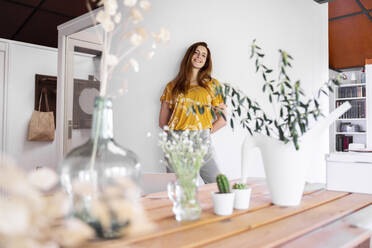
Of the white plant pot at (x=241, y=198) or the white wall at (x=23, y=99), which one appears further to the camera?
the white wall at (x=23, y=99)

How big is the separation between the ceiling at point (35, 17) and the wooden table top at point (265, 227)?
3381 mm

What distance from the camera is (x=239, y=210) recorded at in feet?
3.41

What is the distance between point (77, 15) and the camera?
13.6 feet

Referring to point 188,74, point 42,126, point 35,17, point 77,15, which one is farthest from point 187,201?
point 42,126

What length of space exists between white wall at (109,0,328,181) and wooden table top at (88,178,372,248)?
165 centimetres

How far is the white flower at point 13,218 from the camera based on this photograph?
0.31 meters

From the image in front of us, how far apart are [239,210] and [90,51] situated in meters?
3.48

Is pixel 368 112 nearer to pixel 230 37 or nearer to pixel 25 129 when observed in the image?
pixel 230 37

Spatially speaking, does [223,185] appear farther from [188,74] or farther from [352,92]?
[352,92]

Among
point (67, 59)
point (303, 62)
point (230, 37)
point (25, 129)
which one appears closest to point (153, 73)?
point (230, 37)

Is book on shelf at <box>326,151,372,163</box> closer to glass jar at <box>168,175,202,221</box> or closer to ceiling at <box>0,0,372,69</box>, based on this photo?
glass jar at <box>168,175,202,221</box>

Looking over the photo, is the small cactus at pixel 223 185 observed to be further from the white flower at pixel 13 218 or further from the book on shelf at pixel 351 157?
the book on shelf at pixel 351 157

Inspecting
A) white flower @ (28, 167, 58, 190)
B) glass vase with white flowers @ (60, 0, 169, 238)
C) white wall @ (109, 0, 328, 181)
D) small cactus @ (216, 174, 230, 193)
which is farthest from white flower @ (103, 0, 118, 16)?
white wall @ (109, 0, 328, 181)

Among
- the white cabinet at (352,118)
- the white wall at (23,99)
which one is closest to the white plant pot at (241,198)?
the white wall at (23,99)
